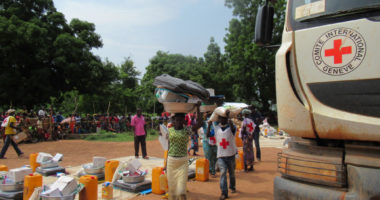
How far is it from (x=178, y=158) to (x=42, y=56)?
1619 cm

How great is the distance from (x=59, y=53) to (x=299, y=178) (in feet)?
61.0

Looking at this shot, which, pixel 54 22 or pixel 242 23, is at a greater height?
pixel 242 23

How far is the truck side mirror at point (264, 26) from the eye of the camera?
10.5ft

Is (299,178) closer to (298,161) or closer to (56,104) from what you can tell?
(298,161)

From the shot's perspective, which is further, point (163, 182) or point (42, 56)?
point (42, 56)

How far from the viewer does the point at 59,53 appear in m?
18.1

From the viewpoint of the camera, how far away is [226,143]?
5.34 m

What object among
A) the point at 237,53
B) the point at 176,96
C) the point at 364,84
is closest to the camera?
the point at 364,84

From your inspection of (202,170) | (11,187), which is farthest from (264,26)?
(11,187)

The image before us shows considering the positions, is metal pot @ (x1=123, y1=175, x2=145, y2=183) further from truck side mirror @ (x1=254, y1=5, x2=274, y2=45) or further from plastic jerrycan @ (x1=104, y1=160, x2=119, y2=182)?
truck side mirror @ (x1=254, y1=5, x2=274, y2=45)

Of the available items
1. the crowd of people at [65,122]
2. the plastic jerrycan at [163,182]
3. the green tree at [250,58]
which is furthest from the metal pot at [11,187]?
the green tree at [250,58]

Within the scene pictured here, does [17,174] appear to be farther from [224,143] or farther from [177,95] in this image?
[224,143]

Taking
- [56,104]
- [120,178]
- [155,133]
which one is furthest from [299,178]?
[56,104]

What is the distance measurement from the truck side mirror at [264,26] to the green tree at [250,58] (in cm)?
2214
